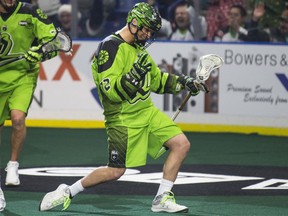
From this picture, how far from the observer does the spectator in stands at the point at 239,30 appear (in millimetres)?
13086

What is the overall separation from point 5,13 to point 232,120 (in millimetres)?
4406

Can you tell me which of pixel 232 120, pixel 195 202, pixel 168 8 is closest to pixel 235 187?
pixel 195 202

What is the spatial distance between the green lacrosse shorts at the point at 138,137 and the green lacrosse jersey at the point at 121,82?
49mm

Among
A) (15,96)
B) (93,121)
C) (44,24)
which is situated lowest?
(93,121)

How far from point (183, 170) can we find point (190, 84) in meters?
2.26

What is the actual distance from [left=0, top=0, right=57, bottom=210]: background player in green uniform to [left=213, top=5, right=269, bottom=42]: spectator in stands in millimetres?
4312

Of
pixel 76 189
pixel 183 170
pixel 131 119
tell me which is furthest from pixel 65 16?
pixel 76 189

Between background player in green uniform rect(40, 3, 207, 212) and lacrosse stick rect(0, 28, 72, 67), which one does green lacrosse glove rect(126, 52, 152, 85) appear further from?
lacrosse stick rect(0, 28, 72, 67)

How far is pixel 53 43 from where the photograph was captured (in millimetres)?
9133

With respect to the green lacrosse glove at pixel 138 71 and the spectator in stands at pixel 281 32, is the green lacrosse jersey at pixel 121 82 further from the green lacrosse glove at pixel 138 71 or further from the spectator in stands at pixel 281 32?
the spectator in stands at pixel 281 32

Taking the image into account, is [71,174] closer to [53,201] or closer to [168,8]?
[53,201]

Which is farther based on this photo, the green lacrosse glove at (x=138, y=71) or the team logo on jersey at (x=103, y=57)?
the team logo on jersey at (x=103, y=57)

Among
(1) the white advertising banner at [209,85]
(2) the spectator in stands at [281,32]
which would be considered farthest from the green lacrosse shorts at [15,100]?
(2) the spectator in stands at [281,32]

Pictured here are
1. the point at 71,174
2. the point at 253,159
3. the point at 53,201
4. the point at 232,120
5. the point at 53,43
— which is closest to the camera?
the point at 53,201
